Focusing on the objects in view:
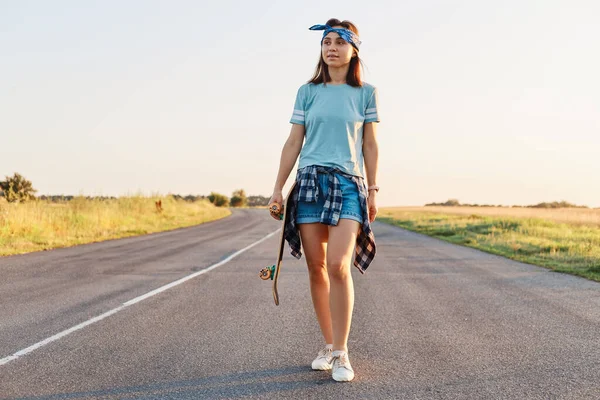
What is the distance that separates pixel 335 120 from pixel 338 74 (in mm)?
356

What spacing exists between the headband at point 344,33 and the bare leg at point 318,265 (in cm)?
122

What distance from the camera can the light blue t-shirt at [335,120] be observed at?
389 centimetres

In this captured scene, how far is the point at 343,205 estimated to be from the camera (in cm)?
380

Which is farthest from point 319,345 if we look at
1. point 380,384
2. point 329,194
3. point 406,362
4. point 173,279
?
point 173,279

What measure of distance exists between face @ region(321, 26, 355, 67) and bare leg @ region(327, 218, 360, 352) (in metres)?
1.05

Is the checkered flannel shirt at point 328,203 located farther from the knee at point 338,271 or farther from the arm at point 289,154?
the knee at point 338,271

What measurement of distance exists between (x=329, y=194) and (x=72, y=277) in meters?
6.47

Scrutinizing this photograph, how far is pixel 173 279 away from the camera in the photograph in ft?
29.1

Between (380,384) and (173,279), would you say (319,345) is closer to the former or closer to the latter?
(380,384)

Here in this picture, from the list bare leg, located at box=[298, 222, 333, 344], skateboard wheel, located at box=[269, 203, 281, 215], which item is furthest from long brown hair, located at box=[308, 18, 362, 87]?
bare leg, located at box=[298, 222, 333, 344]

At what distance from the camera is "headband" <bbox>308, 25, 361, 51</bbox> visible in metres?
3.94

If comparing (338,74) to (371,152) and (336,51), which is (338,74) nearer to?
(336,51)

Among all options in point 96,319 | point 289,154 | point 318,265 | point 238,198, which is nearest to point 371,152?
point 289,154

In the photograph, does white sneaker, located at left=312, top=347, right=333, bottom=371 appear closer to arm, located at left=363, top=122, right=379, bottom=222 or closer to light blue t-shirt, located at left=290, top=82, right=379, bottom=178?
arm, located at left=363, top=122, right=379, bottom=222
